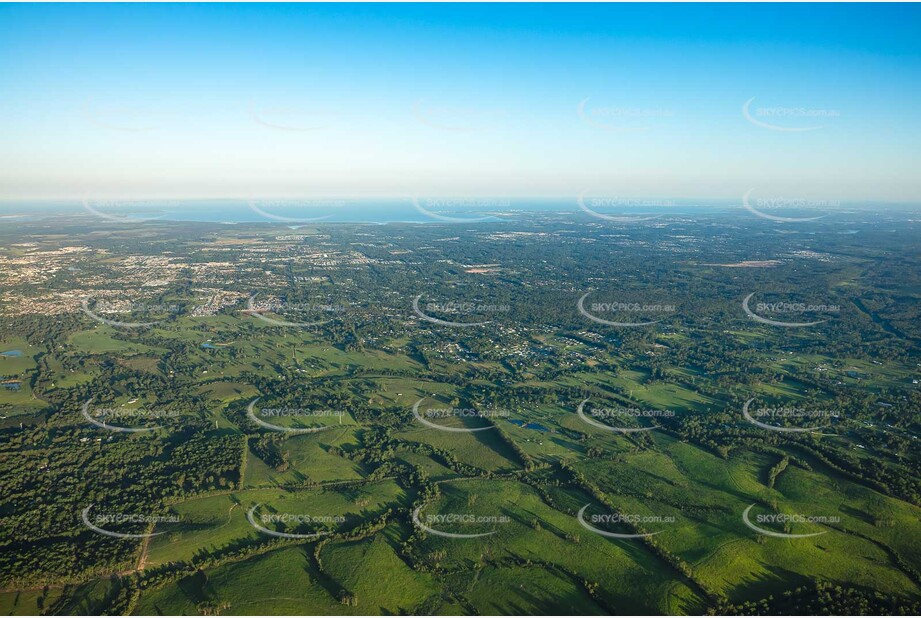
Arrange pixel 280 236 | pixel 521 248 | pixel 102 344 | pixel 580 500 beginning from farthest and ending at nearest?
pixel 280 236
pixel 521 248
pixel 102 344
pixel 580 500

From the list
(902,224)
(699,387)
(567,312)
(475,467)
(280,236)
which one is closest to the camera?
(475,467)

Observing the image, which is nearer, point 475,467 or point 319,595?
point 319,595

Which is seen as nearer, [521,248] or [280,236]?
[521,248]

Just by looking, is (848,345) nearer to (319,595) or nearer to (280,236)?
(319,595)

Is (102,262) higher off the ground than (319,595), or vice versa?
(102,262)

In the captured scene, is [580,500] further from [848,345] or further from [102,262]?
[102,262]

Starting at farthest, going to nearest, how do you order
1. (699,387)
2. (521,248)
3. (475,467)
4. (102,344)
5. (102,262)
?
(521,248), (102,262), (102,344), (699,387), (475,467)

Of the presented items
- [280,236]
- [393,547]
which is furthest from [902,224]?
[393,547]

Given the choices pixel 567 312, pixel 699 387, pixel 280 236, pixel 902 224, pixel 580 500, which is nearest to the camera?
pixel 580 500

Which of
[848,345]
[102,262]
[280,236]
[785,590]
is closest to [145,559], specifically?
[785,590]
